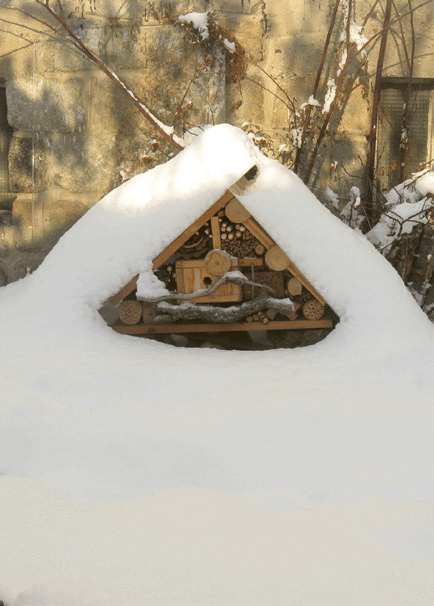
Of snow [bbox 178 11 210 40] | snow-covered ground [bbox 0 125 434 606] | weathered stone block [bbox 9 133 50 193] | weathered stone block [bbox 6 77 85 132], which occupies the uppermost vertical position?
snow [bbox 178 11 210 40]

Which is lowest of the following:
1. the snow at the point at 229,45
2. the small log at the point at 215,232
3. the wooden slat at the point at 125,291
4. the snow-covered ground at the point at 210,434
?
the snow-covered ground at the point at 210,434

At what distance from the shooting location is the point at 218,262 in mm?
2609

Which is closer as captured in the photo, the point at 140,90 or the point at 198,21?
the point at 198,21

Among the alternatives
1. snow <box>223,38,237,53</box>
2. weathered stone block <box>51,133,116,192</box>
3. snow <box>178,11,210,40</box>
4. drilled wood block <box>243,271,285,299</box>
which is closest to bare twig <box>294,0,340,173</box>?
snow <box>223,38,237,53</box>

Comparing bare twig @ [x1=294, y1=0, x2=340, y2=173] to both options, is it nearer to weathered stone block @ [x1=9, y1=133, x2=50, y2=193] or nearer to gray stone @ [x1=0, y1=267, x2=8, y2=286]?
weathered stone block @ [x1=9, y1=133, x2=50, y2=193]

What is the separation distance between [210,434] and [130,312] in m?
0.79

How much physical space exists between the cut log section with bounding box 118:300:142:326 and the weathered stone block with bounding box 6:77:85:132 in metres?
1.88

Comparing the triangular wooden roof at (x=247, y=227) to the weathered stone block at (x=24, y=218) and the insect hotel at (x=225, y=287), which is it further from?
the weathered stone block at (x=24, y=218)

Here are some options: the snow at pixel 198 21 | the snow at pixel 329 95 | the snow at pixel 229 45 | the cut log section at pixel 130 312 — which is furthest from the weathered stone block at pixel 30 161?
the cut log section at pixel 130 312

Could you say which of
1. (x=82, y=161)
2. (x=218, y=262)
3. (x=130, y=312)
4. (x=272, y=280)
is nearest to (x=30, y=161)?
(x=82, y=161)

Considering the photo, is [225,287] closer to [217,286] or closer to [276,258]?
[217,286]

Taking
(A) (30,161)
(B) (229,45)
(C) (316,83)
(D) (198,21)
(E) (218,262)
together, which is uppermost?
(D) (198,21)

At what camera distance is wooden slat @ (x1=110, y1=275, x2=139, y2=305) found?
256 cm

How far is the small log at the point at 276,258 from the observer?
2.58m
